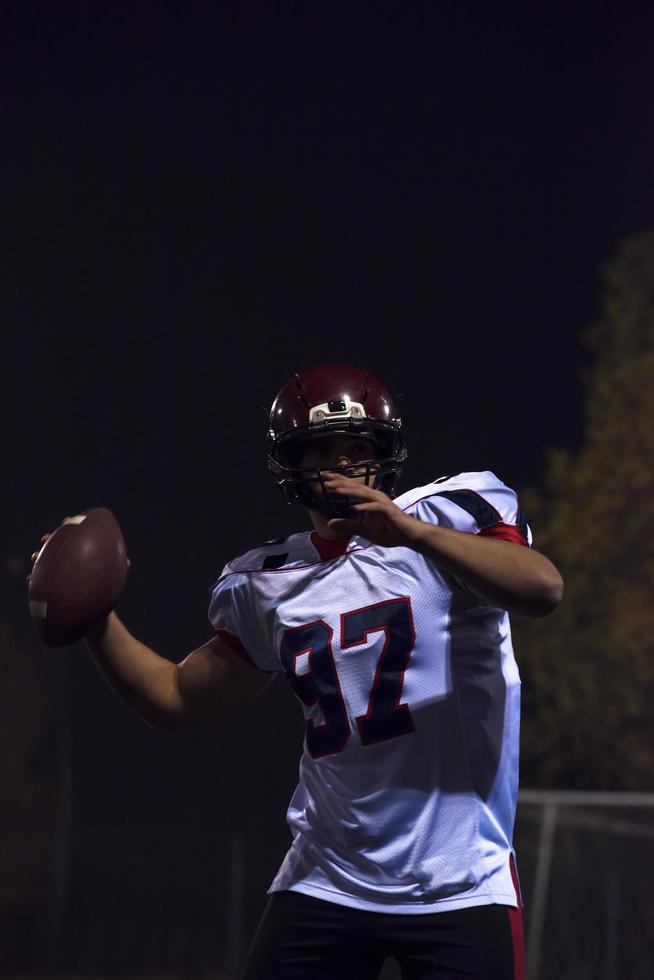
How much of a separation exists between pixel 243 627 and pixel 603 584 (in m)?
4.69

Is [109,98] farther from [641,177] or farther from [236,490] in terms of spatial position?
[641,177]

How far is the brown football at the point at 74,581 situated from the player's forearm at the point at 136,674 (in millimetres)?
67

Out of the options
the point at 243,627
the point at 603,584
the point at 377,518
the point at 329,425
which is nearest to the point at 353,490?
the point at 377,518

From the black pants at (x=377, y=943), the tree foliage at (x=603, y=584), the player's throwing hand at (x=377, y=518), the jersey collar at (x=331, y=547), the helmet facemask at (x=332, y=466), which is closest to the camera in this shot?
the player's throwing hand at (x=377, y=518)

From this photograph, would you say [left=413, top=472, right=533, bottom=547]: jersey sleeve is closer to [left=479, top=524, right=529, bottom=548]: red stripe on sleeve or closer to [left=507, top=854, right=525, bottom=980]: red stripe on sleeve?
[left=479, top=524, right=529, bottom=548]: red stripe on sleeve

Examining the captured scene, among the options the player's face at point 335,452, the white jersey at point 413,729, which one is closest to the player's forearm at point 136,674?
the white jersey at point 413,729

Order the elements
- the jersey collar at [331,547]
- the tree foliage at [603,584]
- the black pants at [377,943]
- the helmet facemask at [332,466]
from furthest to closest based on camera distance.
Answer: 1. the tree foliage at [603,584]
2. the jersey collar at [331,547]
3. the helmet facemask at [332,466]
4. the black pants at [377,943]

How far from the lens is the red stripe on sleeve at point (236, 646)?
184 cm

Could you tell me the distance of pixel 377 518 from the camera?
4.63ft

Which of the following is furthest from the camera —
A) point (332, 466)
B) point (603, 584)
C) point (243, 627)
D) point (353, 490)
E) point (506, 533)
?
point (603, 584)

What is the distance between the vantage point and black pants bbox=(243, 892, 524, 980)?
155cm

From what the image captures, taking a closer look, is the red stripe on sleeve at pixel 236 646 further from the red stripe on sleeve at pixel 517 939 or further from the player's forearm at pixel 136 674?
the red stripe on sleeve at pixel 517 939

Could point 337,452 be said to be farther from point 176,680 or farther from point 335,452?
point 176,680

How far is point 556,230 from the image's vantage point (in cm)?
553
